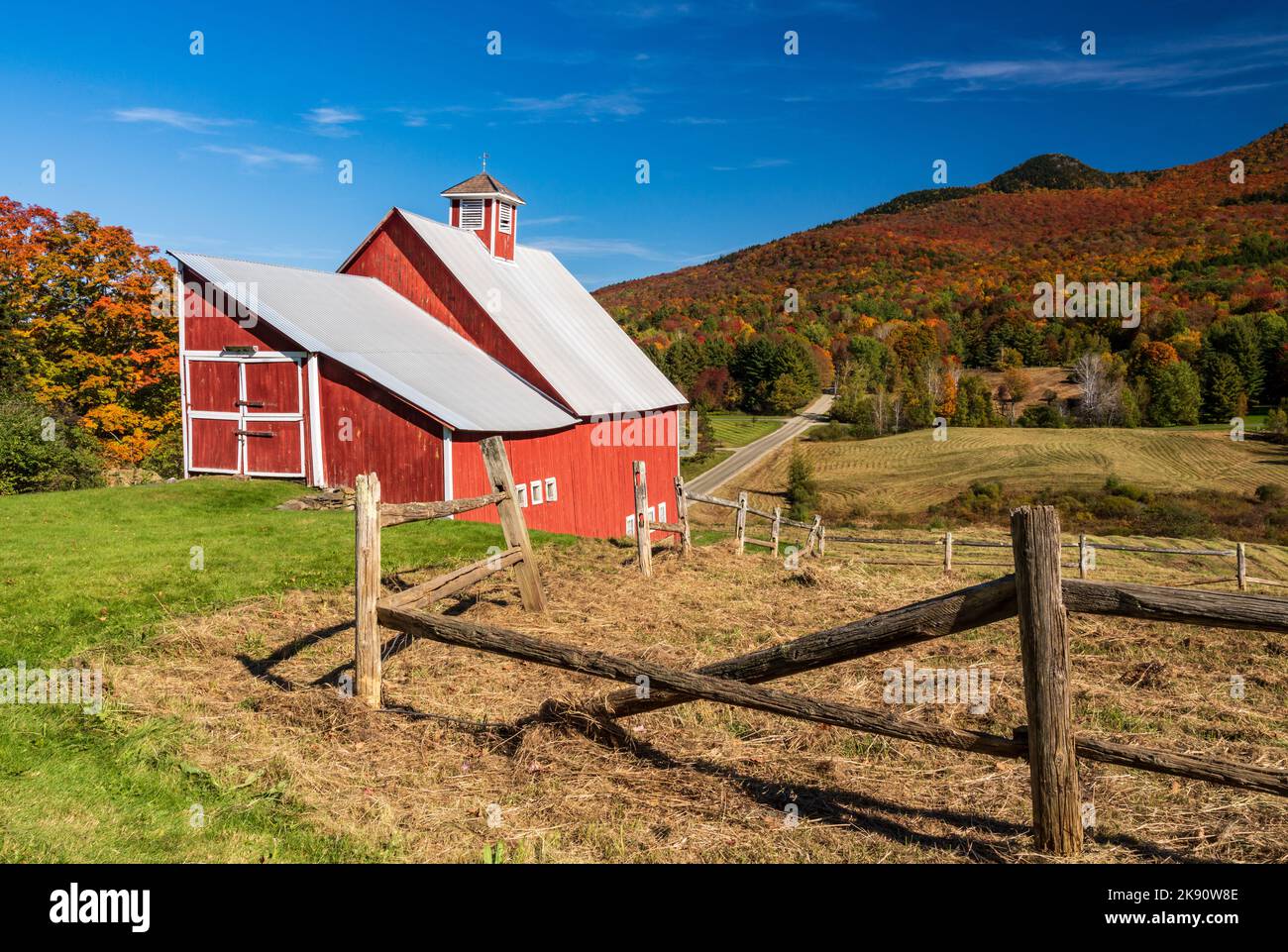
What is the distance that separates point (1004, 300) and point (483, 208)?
3925 inches

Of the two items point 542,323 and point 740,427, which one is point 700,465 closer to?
point 740,427

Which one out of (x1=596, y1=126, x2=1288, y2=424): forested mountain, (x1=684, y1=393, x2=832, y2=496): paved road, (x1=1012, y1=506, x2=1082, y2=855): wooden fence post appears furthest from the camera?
(x1=596, y1=126, x2=1288, y2=424): forested mountain

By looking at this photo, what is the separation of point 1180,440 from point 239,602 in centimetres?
7893

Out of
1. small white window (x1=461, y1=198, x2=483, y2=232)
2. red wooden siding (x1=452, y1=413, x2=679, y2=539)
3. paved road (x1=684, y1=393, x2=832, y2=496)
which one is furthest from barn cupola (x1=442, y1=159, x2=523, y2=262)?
paved road (x1=684, y1=393, x2=832, y2=496)

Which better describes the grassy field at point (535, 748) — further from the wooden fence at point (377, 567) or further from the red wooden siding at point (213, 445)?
the red wooden siding at point (213, 445)

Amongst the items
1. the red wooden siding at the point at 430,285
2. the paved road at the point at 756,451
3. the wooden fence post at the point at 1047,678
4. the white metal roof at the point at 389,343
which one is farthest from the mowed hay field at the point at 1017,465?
the wooden fence post at the point at 1047,678

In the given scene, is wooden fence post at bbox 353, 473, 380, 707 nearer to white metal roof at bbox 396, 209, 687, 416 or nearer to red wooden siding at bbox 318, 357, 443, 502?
red wooden siding at bbox 318, 357, 443, 502

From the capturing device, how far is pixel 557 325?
29172mm

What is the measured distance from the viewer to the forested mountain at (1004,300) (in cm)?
9081

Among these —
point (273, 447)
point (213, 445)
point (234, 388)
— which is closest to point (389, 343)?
point (273, 447)

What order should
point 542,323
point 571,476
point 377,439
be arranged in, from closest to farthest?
point 377,439, point 571,476, point 542,323

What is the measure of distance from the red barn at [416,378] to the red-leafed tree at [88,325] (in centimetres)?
1057

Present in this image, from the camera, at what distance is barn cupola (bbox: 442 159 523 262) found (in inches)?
1174

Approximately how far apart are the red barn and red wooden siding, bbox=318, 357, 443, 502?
34 mm
